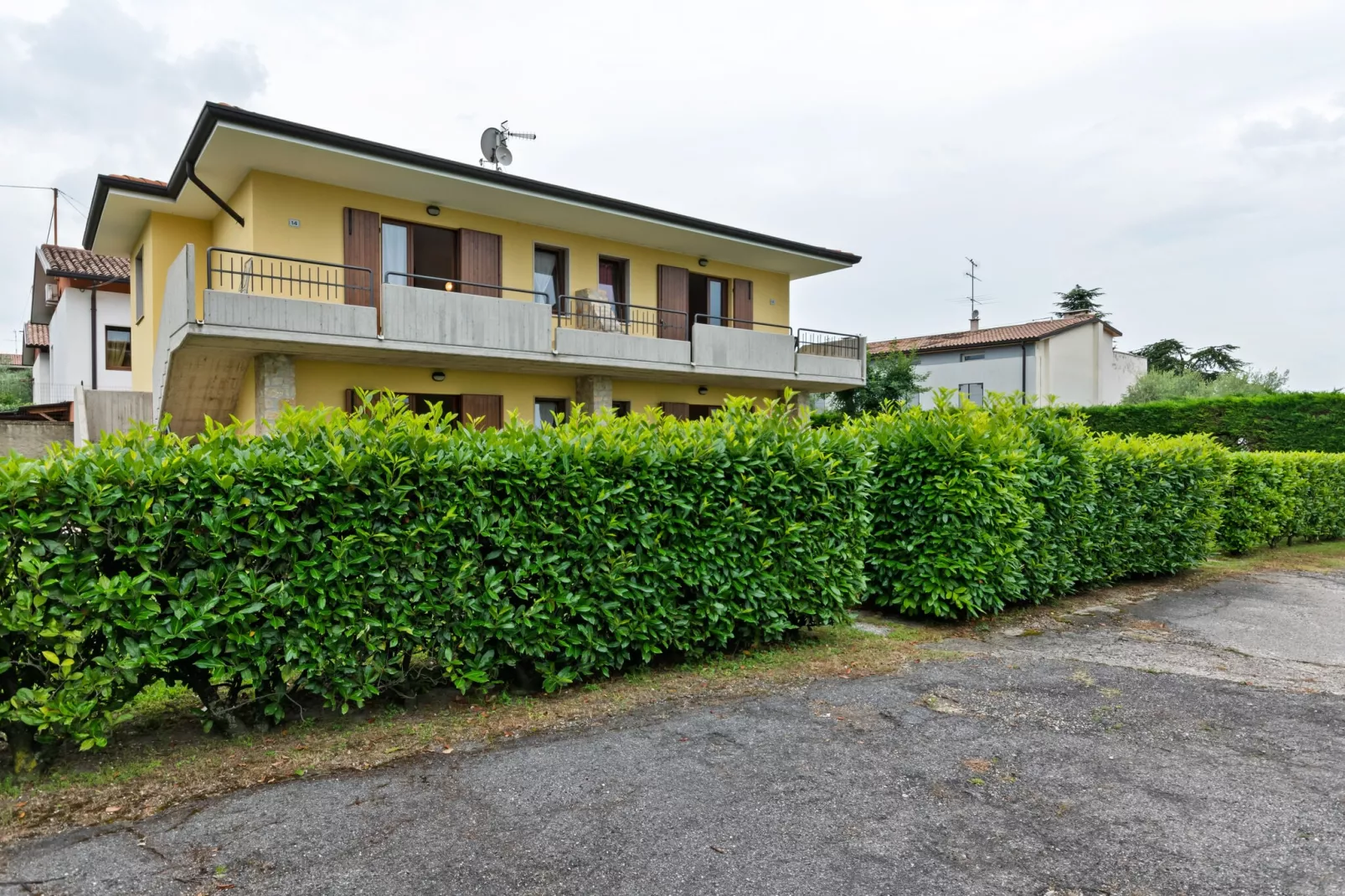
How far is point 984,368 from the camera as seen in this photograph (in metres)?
37.8

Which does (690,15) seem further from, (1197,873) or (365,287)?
(1197,873)

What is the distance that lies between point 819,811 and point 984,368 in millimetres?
38022

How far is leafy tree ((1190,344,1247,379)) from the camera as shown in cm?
5369

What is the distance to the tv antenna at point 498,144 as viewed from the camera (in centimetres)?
1861

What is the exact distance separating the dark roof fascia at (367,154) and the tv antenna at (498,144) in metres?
4.29

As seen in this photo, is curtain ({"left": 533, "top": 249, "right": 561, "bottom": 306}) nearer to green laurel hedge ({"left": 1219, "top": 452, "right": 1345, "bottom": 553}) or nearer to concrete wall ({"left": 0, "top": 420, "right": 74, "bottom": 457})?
concrete wall ({"left": 0, "top": 420, "right": 74, "bottom": 457})

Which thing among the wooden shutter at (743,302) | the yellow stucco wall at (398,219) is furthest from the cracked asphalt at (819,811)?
the wooden shutter at (743,302)

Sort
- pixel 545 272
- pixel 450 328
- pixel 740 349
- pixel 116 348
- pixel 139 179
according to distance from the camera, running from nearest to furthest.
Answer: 1. pixel 450 328
2. pixel 139 179
3. pixel 545 272
4. pixel 740 349
5. pixel 116 348

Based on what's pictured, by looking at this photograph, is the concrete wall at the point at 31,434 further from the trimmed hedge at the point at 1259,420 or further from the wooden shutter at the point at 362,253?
the trimmed hedge at the point at 1259,420

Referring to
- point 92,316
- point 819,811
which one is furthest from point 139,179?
point 819,811

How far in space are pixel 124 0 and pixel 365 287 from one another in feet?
16.9

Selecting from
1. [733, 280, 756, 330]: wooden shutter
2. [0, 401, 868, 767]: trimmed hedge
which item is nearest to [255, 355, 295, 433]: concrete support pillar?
[0, 401, 868, 767]: trimmed hedge

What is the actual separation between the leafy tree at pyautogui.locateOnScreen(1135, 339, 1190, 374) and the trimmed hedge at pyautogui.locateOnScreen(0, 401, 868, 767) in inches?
2295

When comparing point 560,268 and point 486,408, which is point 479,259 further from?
point 486,408
